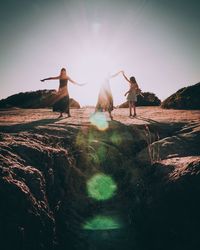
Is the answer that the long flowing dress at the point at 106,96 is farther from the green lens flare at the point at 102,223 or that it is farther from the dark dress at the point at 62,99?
the green lens flare at the point at 102,223

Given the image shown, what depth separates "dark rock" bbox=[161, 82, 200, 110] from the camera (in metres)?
18.5

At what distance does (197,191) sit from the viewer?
461 centimetres

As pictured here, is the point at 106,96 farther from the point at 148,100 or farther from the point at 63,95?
the point at 148,100

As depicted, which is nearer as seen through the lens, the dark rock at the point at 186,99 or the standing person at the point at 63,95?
the standing person at the point at 63,95

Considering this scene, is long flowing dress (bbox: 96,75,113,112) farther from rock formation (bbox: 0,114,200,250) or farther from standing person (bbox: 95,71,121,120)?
rock formation (bbox: 0,114,200,250)

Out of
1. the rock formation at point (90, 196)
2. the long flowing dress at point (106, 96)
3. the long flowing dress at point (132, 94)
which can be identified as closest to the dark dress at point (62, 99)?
the long flowing dress at point (106, 96)

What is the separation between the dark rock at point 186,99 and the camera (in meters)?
18.5

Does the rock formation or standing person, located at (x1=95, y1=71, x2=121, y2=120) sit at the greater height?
standing person, located at (x1=95, y1=71, x2=121, y2=120)

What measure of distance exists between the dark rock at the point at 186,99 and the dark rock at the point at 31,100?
9.82 meters

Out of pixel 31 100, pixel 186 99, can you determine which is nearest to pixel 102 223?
pixel 186 99

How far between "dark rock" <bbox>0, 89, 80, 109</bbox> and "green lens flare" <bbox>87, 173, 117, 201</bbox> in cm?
1775

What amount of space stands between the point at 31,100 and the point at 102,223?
20.7 meters

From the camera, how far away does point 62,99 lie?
44.2 feet

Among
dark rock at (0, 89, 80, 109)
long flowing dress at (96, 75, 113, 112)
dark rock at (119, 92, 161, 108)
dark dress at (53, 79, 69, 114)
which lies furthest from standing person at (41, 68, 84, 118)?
dark rock at (119, 92, 161, 108)
